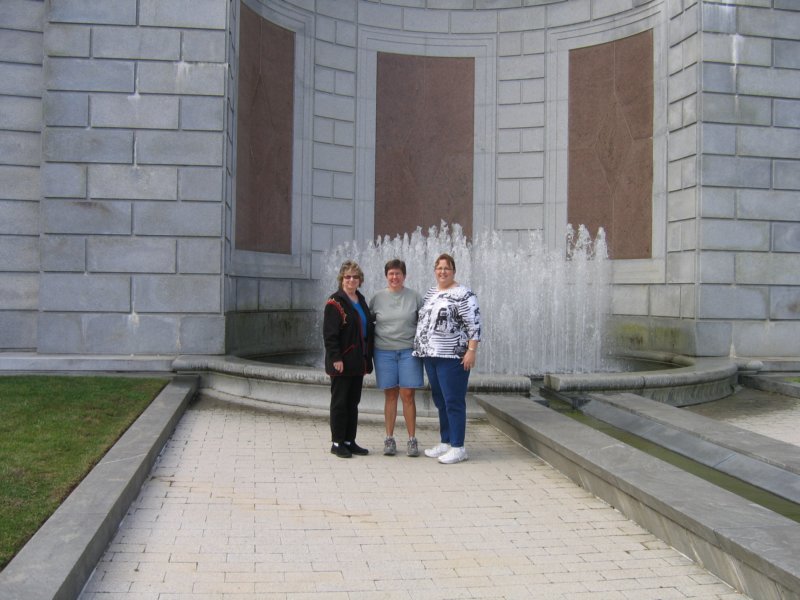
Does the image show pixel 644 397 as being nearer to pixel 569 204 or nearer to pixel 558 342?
pixel 558 342

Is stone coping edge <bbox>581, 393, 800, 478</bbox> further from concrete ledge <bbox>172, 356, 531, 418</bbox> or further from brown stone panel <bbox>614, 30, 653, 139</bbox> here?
brown stone panel <bbox>614, 30, 653, 139</bbox>

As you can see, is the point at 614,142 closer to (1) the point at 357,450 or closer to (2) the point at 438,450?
(2) the point at 438,450

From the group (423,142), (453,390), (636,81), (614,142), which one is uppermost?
(636,81)

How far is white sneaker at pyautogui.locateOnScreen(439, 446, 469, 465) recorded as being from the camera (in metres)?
6.11

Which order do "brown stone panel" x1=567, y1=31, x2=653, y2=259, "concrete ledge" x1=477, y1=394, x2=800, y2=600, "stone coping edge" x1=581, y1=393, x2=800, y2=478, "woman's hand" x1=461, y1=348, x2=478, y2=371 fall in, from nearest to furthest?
"concrete ledge" x1=477, y1=394, x2=800, y2=600, "stone coping edge" x1=581, y1=393, x2=800, y2=478, "woman's hand" x1=461, y1=348, x2=478, y2=371, "brown stone panel" x1=567, y1=31, x2=653, y2=259

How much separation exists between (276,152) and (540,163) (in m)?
5.34

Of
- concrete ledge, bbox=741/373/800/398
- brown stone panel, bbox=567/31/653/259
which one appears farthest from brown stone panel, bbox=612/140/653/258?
concrete ledge, bbox=741/373/800/398

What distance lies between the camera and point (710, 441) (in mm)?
6215

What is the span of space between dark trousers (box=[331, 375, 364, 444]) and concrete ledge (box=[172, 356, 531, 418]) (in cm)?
152

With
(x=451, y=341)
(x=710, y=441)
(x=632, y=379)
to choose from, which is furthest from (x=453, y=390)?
(x=632, y=379)

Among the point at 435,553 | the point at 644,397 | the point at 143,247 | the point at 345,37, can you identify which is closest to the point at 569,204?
the point at 345,37

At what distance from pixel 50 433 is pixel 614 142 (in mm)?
11458

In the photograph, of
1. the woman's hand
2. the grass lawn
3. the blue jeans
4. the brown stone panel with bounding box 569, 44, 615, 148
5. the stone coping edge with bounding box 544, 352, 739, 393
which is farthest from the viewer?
the brown stone panel with bounding box 569, 44, 615, 148

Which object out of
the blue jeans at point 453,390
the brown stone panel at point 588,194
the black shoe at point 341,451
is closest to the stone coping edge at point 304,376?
the black shoe at point 341,451
